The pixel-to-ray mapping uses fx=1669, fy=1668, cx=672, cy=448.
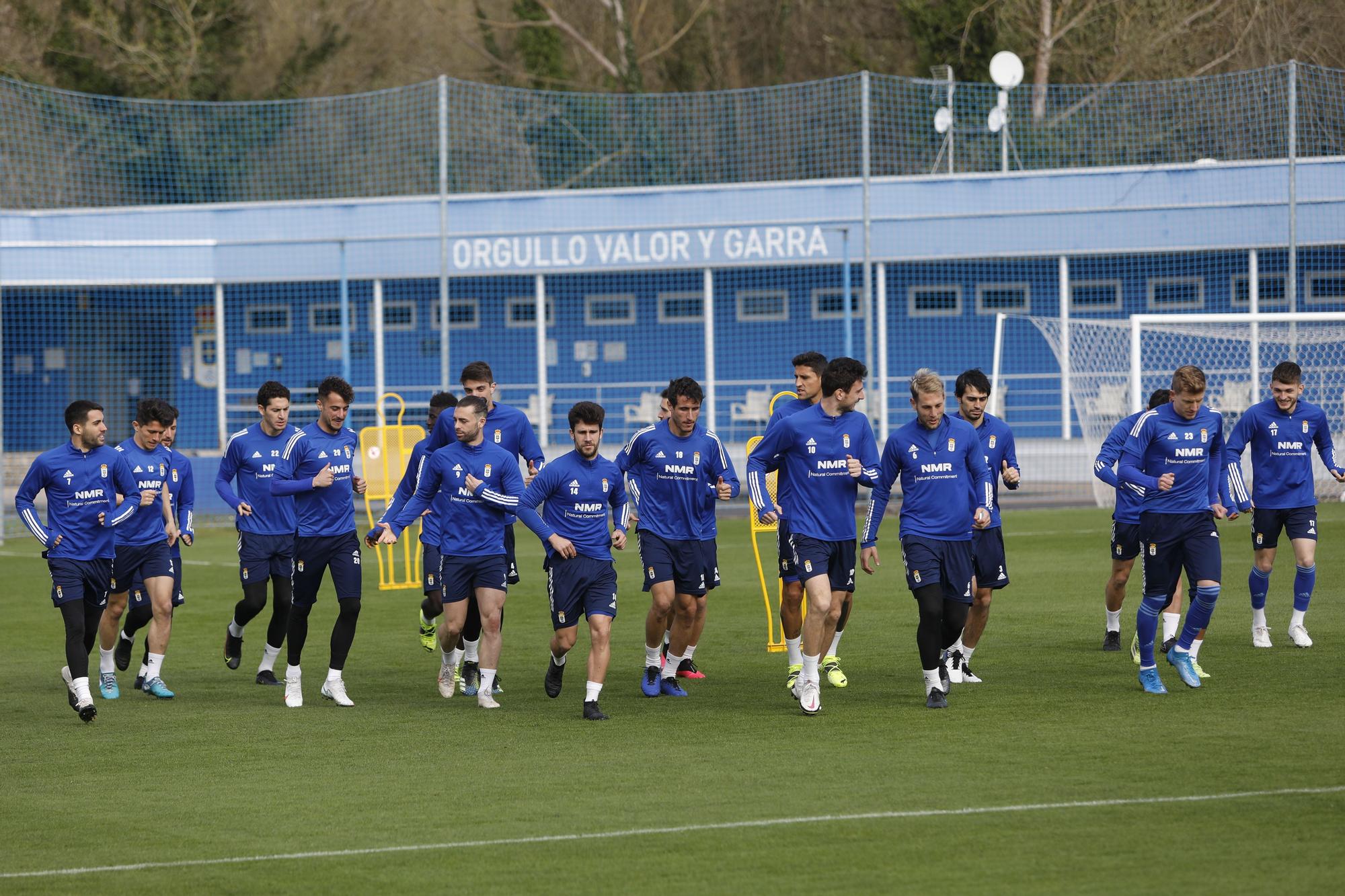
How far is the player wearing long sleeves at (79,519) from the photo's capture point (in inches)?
395

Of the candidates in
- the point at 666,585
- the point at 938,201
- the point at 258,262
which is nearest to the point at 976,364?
the point at 938,201

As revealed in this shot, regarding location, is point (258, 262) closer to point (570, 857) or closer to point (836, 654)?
point (836, 654)

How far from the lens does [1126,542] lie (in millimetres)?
12008

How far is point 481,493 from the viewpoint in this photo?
1008 centimetres

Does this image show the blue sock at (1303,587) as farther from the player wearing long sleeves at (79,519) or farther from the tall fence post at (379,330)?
the tall fence post at (379,330)

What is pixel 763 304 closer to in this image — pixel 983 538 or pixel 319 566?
pixel 983 538

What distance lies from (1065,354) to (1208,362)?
248cm

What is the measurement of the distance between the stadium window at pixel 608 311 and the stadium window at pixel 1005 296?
6068 millimetres

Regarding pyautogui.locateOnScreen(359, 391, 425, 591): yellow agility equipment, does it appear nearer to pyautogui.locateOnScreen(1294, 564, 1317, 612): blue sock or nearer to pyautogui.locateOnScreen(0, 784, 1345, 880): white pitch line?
pyautogui.locateOnScreen(1294, 564, 1317, 612): blue sock

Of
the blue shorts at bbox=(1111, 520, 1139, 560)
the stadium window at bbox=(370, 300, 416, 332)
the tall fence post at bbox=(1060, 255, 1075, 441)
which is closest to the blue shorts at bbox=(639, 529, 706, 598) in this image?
the blue shorts at bbox=(1111, 520, 1139, 560)

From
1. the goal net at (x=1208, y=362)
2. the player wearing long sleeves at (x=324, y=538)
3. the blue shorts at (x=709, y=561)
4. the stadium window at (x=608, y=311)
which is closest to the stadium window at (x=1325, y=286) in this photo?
the goal net at (x=1208, y=362)

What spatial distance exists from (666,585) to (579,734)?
1474 millimetres

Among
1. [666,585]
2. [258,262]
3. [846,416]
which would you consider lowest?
[666,585]

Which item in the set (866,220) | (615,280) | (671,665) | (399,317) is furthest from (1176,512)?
(399,317)
